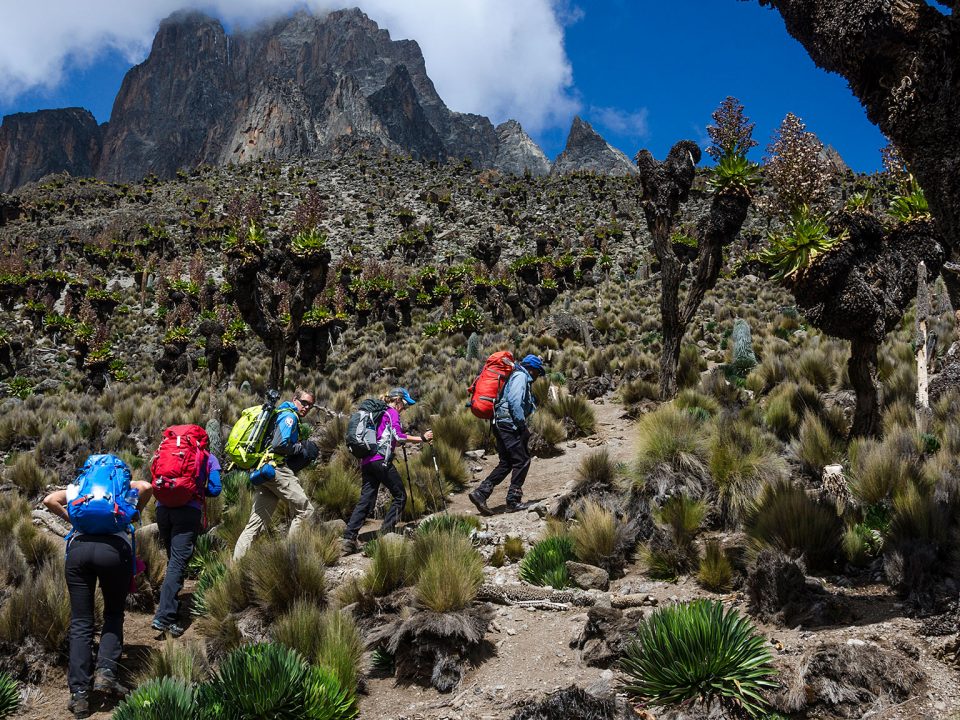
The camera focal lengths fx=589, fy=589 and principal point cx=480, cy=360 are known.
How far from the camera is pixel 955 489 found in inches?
192

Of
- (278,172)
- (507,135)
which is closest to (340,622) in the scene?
(278,172)

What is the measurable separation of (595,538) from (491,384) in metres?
3.18

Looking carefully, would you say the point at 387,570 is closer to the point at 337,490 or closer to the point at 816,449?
the point at 337,490

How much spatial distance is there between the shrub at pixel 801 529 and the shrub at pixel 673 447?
5.52ft

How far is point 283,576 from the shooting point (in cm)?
511

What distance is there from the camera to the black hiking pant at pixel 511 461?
8.11 metres

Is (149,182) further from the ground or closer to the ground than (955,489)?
further from the ground

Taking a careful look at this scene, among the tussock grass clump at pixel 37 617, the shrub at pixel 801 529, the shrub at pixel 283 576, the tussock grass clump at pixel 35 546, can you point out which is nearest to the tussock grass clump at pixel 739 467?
the shrub at pixel 801 529

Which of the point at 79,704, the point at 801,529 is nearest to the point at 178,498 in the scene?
the point at 79,704

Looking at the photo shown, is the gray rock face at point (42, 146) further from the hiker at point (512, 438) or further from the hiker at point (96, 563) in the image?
the hiker at point (96, 563)

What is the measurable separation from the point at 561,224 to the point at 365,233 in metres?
16.5

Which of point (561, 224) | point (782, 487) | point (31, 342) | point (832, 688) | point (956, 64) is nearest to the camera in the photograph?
point (832, 688)

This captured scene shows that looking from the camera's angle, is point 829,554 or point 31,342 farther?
point 31,342

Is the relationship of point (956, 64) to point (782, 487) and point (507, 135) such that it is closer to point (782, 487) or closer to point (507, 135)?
point (782, 487)
